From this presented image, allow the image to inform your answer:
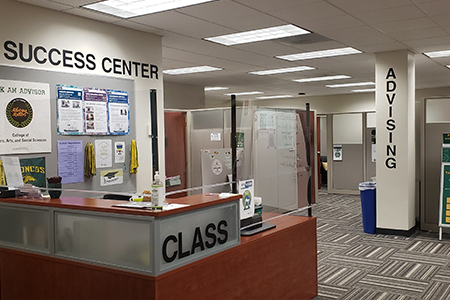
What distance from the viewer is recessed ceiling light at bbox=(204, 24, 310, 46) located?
16.5 ft

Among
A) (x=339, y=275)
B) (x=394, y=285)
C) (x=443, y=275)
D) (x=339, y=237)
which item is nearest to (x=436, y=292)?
(x=394, y=285)

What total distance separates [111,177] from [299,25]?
8.05 ft

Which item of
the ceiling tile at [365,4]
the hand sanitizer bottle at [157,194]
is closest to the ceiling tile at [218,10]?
the ceiling tile at [365,4]

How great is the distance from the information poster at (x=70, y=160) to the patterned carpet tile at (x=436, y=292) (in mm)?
3176

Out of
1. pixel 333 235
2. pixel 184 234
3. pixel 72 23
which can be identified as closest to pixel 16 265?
pixel 184 234

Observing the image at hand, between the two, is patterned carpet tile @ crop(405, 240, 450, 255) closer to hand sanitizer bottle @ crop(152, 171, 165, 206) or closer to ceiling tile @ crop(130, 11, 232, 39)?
ceiling tile @ crop(130, 11, 232, 39)

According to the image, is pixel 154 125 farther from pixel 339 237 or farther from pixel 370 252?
pixel 339 237

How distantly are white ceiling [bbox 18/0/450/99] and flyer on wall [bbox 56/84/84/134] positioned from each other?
70cm

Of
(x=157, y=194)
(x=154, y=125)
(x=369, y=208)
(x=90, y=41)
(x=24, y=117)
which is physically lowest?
(x=369, y=208)

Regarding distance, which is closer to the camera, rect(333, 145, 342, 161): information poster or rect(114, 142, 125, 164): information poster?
rect(114, 142, 125, 164): information poster


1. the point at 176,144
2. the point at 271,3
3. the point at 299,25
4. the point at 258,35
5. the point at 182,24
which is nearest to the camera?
the point at 271,3

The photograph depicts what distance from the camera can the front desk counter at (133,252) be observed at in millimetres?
2346

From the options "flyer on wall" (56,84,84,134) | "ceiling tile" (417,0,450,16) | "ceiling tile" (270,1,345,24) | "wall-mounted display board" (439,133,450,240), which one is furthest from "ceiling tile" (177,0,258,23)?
"wall-mounted display board" (439,133,450,240)

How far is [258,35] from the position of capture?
5.31 meters
